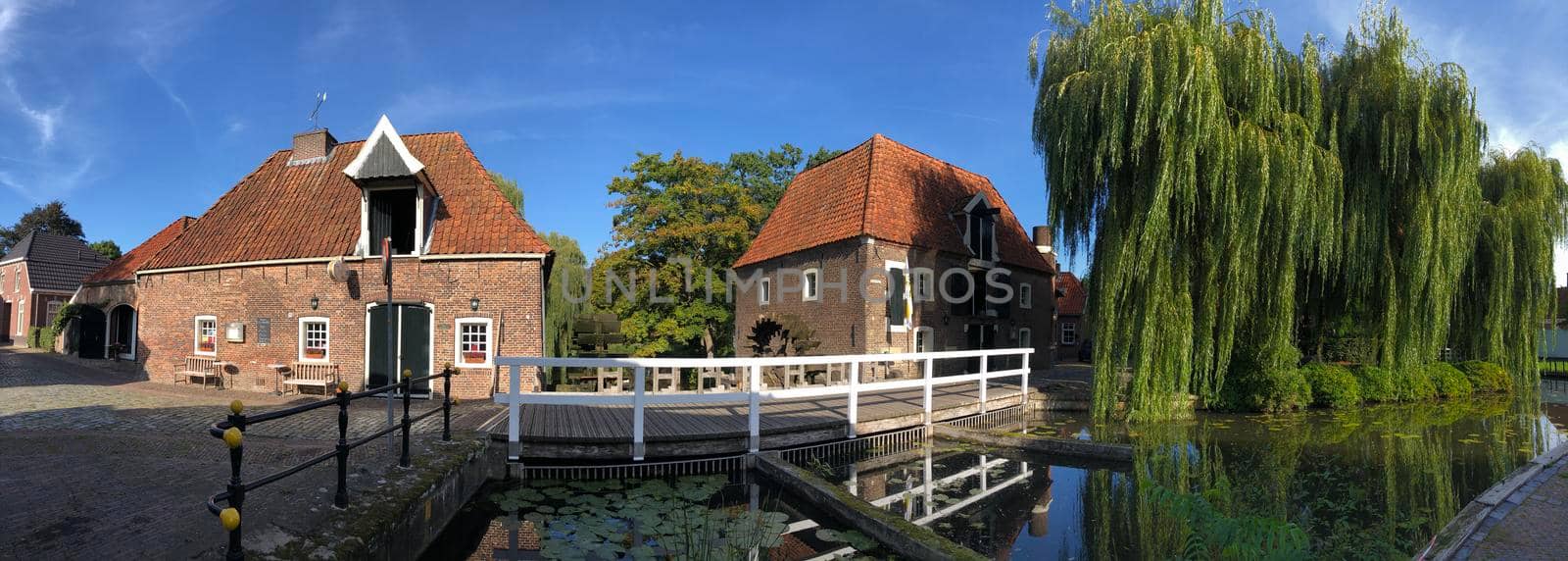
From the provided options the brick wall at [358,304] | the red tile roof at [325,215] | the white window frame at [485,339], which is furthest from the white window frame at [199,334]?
the white window frame at [485,339]

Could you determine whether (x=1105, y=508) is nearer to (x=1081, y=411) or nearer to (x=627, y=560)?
(x=627, y=560)

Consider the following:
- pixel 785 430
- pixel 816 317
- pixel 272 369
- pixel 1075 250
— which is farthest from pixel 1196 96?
pixel 272 369

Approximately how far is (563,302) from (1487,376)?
24099 millimetres

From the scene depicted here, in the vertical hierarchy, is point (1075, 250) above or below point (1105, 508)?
above

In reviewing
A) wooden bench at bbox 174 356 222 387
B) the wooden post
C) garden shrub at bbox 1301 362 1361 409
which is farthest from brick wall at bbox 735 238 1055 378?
wooden bench at bbox 174 356 222 387

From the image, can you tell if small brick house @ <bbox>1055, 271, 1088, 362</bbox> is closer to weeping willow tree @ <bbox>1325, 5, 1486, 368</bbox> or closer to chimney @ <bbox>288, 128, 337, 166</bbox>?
weeping willow tree @ <bbox>1325, 5, 1486, 368</bbox>

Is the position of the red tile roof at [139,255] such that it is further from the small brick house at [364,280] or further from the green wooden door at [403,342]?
the green wooden door at [403,342]

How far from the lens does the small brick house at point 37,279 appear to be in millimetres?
30875

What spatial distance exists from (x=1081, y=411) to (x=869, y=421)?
22.0ft

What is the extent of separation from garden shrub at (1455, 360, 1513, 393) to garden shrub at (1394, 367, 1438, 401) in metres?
2.23

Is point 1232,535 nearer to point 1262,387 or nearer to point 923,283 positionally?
point 1262,387

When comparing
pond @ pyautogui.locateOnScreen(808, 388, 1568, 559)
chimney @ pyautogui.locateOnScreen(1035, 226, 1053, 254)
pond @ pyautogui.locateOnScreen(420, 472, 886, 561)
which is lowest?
pond @ pyautogui.locateOnScreen(808, 388, 1568, 559)

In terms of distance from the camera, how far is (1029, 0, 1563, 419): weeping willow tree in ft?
36.4

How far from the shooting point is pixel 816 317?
59.6 feet
